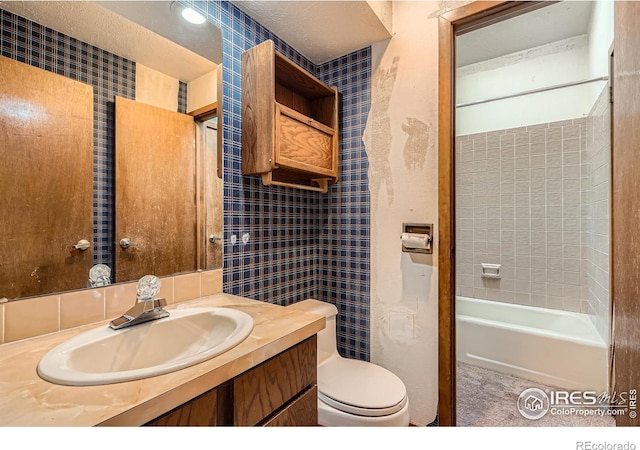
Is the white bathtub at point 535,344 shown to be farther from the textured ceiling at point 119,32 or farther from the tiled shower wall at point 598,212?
the textured ceiling at point 119,32

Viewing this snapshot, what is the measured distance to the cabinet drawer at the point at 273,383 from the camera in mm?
705

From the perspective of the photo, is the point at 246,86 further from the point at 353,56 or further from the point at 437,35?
the point at 437,35

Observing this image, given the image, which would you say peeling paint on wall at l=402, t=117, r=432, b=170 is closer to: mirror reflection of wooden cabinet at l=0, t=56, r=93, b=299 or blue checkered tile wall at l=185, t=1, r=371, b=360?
blue checkered tile wall at l=185, t=1, r=371, b=360

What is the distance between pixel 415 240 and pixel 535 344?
1.37 metres

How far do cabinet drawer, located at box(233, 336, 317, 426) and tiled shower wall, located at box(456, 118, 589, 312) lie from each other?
2.25m

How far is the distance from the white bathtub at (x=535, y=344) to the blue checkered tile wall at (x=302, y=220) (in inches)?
44.3

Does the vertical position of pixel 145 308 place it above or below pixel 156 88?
below

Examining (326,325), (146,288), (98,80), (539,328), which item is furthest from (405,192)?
(539,328)

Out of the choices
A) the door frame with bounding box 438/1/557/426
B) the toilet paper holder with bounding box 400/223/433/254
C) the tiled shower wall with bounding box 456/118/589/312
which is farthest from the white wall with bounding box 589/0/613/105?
the toilet paper holder with bounding box 400/223/433/254

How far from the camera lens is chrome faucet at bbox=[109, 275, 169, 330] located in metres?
0.87

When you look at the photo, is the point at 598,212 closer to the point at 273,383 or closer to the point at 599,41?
the point at 599,41

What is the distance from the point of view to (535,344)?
2.01m

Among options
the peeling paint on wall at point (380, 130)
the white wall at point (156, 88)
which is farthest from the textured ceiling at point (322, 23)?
the white wall at point (156, 88)

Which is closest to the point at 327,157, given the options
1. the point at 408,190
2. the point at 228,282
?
the point at 408,190
